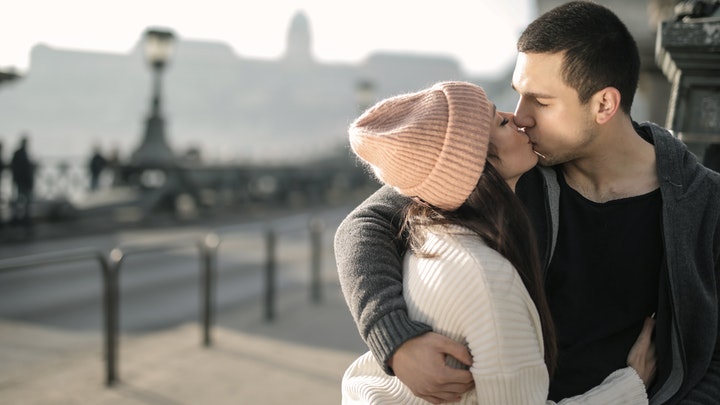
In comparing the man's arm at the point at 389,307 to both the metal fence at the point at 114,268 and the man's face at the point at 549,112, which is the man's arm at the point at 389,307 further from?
the metal fence at the point at 114,268

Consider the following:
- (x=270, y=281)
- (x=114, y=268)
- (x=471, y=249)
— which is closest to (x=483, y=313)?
(x=471, y=249)

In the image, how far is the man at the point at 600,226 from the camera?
2055 millimetres

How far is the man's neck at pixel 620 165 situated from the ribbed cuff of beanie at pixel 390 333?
806 mm

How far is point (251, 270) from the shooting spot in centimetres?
1080

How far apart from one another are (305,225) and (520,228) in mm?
7225

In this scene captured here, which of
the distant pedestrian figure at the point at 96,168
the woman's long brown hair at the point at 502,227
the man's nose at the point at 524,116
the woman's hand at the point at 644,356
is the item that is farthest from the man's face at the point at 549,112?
the distant pedestrian figure at the point at 96,168

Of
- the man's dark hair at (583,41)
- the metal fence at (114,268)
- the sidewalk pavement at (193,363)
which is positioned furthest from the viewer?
the sidewalk pavement at (193,363)

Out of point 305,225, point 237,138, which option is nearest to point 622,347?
point 305,225

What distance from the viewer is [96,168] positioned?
1802cm

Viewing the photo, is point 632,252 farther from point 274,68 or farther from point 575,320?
point 274,68

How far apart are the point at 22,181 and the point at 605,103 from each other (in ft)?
45.5

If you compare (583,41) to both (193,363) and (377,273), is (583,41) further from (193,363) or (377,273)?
(193,363)

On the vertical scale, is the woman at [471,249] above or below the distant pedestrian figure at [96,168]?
above

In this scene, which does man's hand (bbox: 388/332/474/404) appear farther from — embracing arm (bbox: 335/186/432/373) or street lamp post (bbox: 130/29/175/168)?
street lamp post (bbox: 130/29/175/168)
